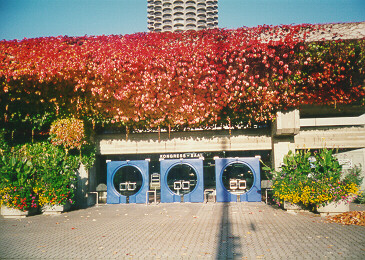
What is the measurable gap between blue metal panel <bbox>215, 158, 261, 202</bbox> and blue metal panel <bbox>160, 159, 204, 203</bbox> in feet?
2.55

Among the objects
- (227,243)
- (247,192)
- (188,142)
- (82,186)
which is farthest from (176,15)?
(227,243)

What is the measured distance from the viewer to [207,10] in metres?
98.0

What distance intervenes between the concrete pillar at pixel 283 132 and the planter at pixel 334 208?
245 cm

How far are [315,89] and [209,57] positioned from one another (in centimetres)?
444

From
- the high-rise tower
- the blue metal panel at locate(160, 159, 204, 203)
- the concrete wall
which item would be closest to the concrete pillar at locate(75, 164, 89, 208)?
the blue metal panel at locate(160, 159, 204, 203)

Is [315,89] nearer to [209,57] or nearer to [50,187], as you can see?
[209,57]

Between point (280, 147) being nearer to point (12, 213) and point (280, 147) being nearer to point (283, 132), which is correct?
point (283, 132)

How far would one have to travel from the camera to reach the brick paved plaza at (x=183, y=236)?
532 centimetres

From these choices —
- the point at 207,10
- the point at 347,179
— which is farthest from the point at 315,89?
the point at 207,10

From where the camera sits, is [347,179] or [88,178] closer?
[347,179]

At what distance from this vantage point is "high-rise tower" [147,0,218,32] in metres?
95.0

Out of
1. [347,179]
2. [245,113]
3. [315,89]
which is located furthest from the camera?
[245,113]

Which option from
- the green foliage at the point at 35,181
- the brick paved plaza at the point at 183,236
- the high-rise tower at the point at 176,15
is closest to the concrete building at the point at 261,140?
the green foliage at the point at 35,181

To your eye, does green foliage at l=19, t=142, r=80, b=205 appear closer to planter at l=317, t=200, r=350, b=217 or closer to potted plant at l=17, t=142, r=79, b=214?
potted plant at l=17, t=142, r=79, b=214
